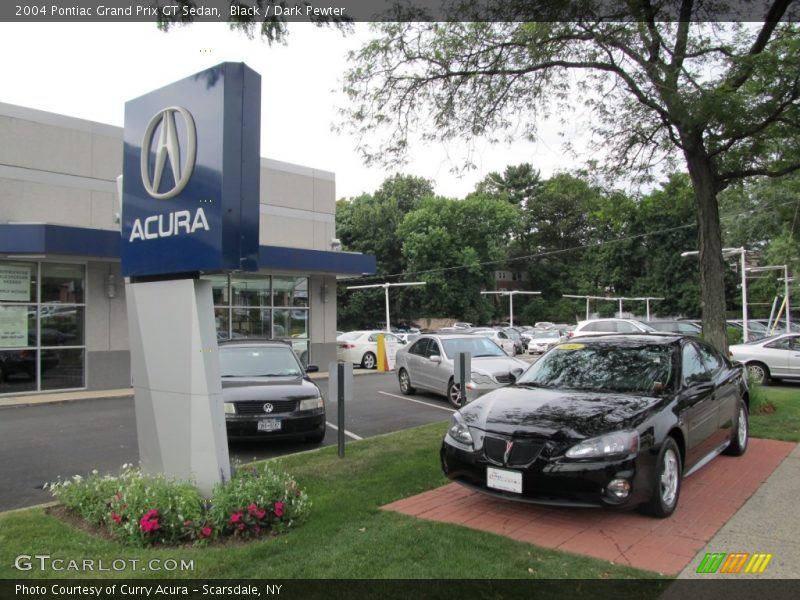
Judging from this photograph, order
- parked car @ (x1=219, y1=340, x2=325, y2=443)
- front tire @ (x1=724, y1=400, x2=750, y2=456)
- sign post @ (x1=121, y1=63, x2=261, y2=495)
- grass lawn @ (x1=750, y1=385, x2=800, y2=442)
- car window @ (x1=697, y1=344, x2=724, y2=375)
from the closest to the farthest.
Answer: sign post @ (x1=121, y1=63, x2=261, y2=495)
car window @ (x1=697, y1=344, x2=724, y2=375)
front tire @ (x1=724, y1=400, x2=750, y2=456)
parked car @ (x1=219, y1=340, x2=325, y2=443)
grass lawn @ (x1=750, y1=385, x2=800, y2=442)

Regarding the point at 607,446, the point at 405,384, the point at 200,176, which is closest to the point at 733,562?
the point at 607,446

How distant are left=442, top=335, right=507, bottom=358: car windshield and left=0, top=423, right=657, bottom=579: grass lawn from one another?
725 cm

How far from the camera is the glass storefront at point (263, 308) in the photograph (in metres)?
17.9

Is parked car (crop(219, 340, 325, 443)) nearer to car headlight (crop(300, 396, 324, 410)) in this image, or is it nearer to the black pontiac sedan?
car headlight (crop(300, 396, 324, 410))

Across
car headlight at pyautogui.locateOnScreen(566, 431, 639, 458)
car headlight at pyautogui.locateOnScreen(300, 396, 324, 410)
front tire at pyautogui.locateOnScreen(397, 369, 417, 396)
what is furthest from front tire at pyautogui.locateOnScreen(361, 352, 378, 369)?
car headlight at pyautogui.locateOnScreen(566, 431, 639, 458)

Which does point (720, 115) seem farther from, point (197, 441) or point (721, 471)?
point (197, 441)

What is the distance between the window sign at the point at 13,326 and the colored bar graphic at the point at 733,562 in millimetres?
14841

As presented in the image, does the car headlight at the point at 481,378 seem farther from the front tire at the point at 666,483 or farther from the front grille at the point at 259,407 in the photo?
the front tire at the point at 666,483

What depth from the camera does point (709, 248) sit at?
1081 cm

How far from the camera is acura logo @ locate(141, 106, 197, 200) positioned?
491 cm

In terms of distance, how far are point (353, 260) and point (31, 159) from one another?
9.11 meters

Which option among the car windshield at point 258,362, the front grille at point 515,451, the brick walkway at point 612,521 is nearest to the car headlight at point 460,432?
the front grille at point 515,451

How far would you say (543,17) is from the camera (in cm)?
957

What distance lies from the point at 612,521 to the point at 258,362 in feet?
19.9
